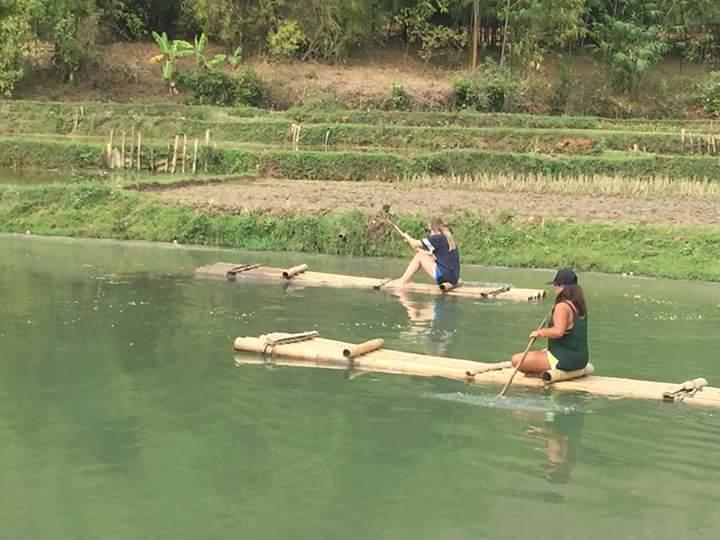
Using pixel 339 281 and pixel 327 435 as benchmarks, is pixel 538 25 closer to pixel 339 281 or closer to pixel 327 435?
pixel 339 281

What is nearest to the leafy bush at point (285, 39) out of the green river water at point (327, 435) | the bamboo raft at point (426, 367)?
the green river water at point (327, 435)

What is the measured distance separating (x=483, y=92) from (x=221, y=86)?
950 centimetres

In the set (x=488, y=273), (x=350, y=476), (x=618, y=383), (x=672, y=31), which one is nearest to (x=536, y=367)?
(x=618, y=383)

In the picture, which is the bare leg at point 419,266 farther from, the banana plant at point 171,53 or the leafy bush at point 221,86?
the banana plant at point 171,53

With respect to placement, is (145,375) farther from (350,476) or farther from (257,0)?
(257,0)

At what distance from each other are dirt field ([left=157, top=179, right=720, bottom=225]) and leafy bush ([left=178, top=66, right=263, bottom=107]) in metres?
14.8

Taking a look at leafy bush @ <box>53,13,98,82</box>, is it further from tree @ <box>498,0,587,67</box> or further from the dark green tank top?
the dark green tank top

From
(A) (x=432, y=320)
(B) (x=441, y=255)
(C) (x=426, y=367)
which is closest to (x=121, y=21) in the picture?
(B) (x=441, y=255)

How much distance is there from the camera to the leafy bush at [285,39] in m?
39.0

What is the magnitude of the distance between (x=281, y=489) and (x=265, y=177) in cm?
1833

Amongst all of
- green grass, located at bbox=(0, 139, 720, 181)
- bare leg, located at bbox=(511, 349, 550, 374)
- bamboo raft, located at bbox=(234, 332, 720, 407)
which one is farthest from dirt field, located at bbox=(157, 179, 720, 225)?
bare leg, located at bbox=(511, 349, 550, 374)

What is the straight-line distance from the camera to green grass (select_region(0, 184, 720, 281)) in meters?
14.9

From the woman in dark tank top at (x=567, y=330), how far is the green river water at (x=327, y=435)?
0.29 metres

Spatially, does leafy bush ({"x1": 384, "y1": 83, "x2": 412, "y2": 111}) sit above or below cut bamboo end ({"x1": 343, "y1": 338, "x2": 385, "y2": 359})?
above
